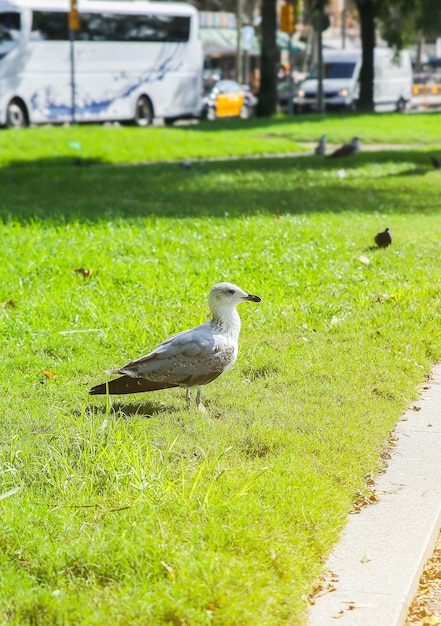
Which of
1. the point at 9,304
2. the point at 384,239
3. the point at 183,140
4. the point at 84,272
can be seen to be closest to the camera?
the point at 9,304

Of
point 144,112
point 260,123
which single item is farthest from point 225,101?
point 260,123

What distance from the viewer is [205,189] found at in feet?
45.4

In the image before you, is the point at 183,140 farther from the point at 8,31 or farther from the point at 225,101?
the point at 225,101

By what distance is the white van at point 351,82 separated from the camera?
40.1 m

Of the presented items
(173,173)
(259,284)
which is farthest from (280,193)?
(259,284)

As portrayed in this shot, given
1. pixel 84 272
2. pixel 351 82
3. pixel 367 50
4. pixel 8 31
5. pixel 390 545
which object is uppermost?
pixel 8 31

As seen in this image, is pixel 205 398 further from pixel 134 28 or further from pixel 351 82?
pixel 351 82

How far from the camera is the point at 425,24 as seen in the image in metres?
43.4

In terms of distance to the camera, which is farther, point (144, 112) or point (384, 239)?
point (144, 112)

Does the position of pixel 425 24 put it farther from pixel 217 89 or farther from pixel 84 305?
pixel 84 305

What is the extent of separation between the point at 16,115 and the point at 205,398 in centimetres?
2379

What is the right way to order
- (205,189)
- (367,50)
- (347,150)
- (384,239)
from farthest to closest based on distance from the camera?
1. (367,50)
2. (347,150)
3. (205,189)
4. (384,239)

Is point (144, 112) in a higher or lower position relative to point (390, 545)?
higher

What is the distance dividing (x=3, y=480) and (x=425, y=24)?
42.4 meters
